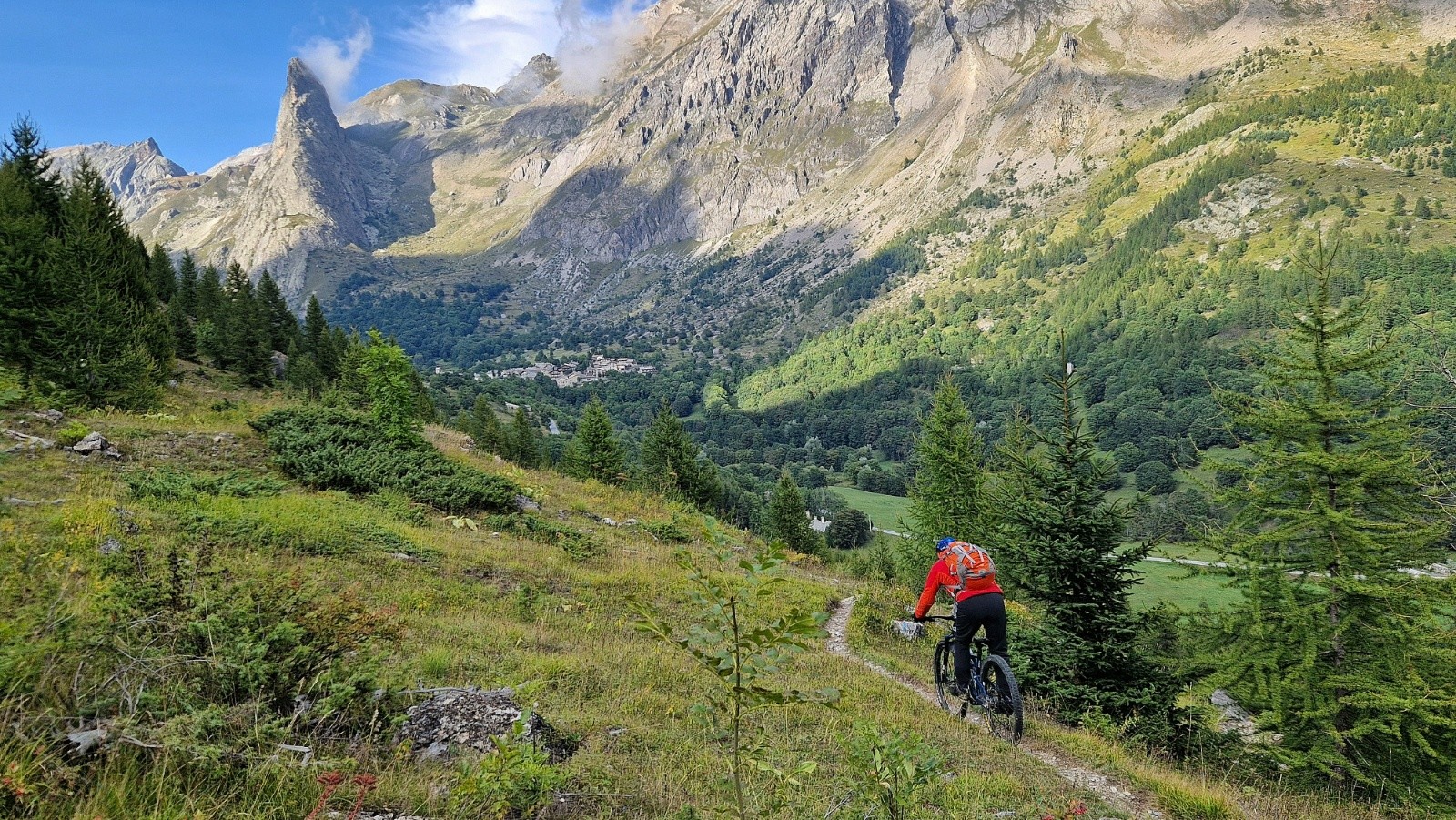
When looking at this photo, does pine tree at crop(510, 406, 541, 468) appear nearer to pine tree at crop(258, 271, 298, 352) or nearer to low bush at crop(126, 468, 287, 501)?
pine tree at crop(258, 271, 298, 352)

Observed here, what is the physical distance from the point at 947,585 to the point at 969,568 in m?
0.45

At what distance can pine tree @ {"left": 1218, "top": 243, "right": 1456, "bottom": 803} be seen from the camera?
31.1ft

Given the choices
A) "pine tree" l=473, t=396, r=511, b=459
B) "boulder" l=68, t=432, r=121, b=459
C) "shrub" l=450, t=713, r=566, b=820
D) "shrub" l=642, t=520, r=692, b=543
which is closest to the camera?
"shrub" l=450, t=713, r=566, b=820

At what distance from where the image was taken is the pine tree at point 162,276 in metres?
42.9

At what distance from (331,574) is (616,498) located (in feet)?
52.0

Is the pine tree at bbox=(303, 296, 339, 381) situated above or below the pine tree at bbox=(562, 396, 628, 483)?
above

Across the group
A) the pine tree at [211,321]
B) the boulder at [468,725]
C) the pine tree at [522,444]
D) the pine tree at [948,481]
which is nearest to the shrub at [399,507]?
the boulder at [468,725]

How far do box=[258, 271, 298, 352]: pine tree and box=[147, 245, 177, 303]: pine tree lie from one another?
602 centimetres

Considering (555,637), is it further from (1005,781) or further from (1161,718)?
(1161,718)

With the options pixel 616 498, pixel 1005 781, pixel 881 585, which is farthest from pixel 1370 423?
pixel 616 498

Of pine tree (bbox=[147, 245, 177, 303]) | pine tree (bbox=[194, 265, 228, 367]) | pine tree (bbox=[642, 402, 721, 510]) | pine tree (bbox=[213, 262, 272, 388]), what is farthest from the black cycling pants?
pine tree (bbox=[147, 245, 177, 303])

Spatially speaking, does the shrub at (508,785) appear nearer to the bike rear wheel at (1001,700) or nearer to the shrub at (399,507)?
the bike rear wheel at (1001,700)

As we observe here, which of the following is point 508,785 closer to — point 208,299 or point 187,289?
point 208,299

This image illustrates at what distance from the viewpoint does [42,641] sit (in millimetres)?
3479
